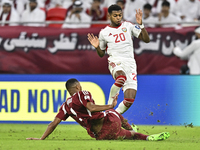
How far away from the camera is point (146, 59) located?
10273 millimetres

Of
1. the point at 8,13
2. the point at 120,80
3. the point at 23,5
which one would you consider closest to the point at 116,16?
the point at 120,80

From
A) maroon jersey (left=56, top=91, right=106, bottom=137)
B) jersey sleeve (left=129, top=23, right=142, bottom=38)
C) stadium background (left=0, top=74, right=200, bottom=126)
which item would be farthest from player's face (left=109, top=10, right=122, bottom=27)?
stadium background (left=0, top=74, right=200, bottom=126)

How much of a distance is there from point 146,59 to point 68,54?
2001 millimetres

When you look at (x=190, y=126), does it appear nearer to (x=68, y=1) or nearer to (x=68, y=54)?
(x=68, y=54)

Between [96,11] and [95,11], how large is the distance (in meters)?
0.05

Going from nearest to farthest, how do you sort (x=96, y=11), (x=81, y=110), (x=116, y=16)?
1. (x=81, y=110)
2. (x=116, y=16)
3. (x=96, y=11)

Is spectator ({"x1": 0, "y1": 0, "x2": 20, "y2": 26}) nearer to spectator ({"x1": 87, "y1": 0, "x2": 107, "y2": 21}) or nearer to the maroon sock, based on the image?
spectator ({"x1": 87, "y1": 0, "x2": 107, "y2": 21})

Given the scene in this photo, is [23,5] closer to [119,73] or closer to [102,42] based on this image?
[102,42]

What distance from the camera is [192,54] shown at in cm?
1009

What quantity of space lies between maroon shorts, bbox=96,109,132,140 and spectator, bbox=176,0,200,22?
6830 mm

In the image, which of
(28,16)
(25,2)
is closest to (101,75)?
(28,16)

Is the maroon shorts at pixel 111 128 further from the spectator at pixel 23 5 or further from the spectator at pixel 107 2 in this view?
the spectator at pixel 23 5

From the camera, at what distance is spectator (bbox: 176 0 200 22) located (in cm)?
1212

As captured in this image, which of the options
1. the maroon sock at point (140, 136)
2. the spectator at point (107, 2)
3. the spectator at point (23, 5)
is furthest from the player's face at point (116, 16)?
the spectator at point (23, 5)
